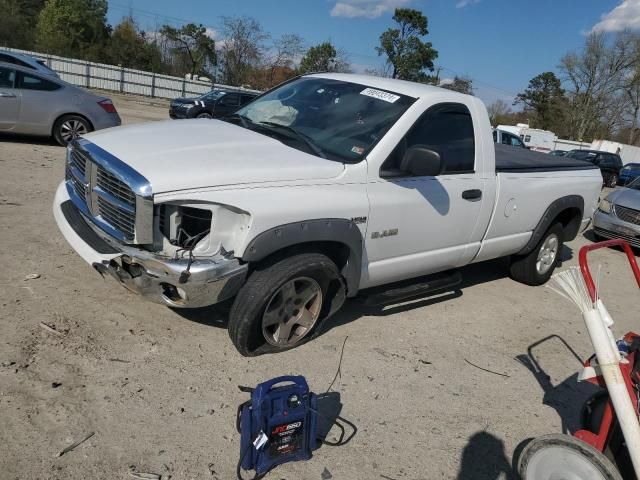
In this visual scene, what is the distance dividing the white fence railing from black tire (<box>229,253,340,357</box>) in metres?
31.0

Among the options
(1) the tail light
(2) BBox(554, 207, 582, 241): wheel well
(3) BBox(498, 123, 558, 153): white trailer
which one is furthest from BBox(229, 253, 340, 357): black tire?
(3) BBox(498, 123, 558, 153): white trailer

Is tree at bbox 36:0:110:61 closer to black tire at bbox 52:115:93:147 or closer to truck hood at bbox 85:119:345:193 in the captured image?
black tire at bbox 52:115:93:147

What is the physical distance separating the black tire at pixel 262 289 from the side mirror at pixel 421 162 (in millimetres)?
882

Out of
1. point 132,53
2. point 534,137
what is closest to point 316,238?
point 534,137

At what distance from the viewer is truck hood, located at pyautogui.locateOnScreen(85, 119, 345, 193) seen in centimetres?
315

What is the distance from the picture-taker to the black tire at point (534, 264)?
19.9 ft

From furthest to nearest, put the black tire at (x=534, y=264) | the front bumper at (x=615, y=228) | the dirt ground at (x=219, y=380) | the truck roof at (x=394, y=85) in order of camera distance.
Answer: the front bumper at (x=615, y=228), the black tire at (x=534, y=264), the truck roof at (x=394, y=85), the dirt ground at (x=219, y=380)

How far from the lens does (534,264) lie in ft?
20.1

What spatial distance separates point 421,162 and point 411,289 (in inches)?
48.0

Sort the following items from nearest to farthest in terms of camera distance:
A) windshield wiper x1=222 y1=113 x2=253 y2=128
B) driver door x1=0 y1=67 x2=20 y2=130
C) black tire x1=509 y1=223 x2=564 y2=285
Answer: windshield wiper x1=222 y1=113 x2=253 y2=128 < black tire x1=509 y1=223 x2=564 y2=285 < driver door x1=0 y1=67 x2=20 y2=130

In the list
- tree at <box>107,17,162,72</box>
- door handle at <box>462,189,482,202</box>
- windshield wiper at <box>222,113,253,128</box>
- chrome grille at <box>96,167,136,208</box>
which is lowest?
chrome grille at <box>96,167,136,208</box>

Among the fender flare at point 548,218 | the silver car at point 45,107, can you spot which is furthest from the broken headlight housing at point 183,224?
the silver car at point 45,107

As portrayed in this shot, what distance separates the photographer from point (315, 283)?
3717 mm

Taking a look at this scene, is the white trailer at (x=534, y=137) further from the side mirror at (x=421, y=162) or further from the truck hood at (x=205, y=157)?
the truck hood at (x=205, y=157)
